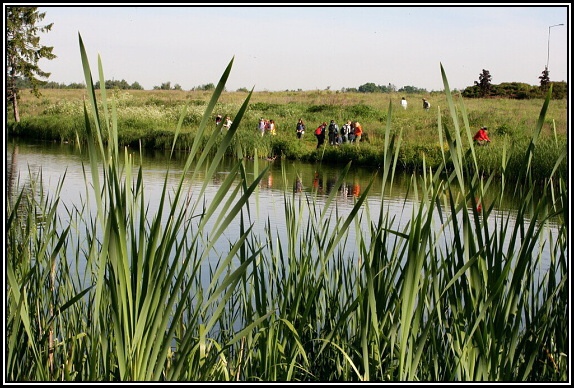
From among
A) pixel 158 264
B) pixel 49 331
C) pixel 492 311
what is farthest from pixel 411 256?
pixel 49 331

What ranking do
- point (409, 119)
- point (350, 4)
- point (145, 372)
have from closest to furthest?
point (145, 372) < point (350, 4) < point (409, 119)

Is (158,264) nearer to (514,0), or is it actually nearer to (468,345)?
(468,345)

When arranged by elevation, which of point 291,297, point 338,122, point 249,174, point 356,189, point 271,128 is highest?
point 338,122

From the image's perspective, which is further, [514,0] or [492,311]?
[514,0]

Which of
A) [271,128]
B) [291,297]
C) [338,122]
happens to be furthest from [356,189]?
[338,122]

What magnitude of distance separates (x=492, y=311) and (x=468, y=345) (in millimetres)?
167

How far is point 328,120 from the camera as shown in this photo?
34.2m

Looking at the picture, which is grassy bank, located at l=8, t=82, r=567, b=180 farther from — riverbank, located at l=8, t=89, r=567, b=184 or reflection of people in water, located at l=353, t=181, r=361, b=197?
reflection of people in water, located at l=353, t=181, r=361, b=197

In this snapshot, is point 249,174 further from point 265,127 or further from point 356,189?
point 265,127

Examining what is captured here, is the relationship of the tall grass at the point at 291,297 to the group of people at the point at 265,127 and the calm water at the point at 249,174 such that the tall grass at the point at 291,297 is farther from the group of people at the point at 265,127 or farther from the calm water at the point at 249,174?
the group of people at the point at 265,127

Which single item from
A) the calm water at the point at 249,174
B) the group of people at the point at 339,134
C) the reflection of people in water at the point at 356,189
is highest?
the group of people at the point at 339,134

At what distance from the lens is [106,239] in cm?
174

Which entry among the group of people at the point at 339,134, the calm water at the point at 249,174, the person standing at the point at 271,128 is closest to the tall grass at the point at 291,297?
the calm water at the point at 249,174

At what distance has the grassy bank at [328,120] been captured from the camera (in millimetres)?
21302
